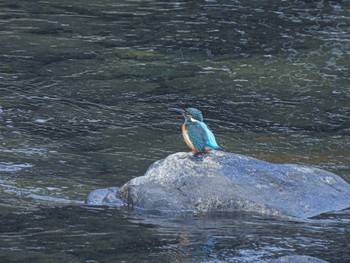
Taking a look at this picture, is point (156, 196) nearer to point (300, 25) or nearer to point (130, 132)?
point (130, 132)

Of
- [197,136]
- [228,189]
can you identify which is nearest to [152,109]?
[197,136]

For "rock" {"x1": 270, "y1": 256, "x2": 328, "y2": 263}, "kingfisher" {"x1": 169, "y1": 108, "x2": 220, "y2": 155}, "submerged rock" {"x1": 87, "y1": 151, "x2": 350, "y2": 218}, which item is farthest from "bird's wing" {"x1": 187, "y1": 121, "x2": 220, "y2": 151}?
"rock" {"x1": 270, "y1": 256, "x2": 328, "y2": 263}

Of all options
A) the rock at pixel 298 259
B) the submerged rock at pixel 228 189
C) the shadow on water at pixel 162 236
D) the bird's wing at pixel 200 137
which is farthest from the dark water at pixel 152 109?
the bird's wing at pixel 200 137

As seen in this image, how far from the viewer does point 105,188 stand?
25.6 feet

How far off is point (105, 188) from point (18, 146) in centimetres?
171

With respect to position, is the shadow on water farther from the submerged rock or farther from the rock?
the rock

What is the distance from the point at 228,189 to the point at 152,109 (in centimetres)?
380

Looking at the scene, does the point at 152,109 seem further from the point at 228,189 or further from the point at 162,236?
the point at 162,236

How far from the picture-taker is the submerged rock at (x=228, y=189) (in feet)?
23.6

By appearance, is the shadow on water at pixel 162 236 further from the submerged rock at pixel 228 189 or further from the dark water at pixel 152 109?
the submerged rock at pixel 228 189

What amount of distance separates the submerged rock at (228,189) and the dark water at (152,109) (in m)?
0.15

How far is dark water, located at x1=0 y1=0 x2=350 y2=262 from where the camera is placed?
6.57 metres

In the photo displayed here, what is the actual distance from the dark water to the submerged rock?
0.49ft

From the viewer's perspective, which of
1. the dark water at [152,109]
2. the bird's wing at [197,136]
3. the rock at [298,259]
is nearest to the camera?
the rock at [298,259]
